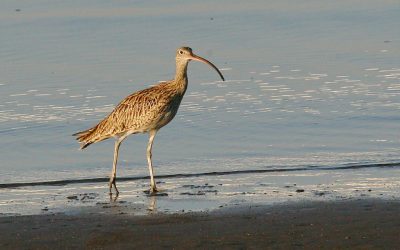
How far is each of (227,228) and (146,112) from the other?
3746 mm

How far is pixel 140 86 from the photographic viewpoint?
65.0 feet

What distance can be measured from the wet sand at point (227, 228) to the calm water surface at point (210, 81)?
9.48 ft

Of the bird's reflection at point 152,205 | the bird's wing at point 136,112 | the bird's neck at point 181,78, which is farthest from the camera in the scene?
the bird's neck at point 181,78

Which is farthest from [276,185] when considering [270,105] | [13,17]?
[13,17]

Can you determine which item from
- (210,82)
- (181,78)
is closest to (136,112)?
(181,78)

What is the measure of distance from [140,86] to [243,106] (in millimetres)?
2067

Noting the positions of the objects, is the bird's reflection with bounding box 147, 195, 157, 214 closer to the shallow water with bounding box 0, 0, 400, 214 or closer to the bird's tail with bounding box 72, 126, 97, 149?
the shallow water with bounding box 0, 0, 400, 214

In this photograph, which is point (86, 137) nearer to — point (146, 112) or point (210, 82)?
point (146, 112)

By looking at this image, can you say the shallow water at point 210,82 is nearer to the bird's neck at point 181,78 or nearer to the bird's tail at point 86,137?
the bird's tail at point 86,137

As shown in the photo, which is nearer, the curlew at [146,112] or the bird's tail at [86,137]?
the curlew at [146,112]

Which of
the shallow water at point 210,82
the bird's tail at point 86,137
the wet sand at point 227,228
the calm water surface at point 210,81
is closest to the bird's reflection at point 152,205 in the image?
the wet sand at point 227,228

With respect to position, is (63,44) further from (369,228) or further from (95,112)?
(369,228)

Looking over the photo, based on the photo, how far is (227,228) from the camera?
1077cm

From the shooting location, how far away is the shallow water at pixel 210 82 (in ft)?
50.5
